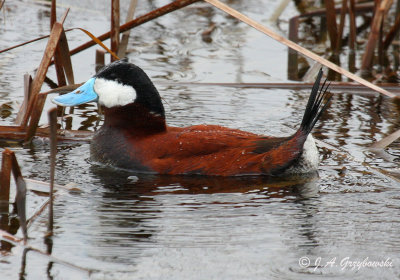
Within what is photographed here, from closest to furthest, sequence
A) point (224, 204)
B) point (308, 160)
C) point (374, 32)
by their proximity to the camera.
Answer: point (224, 204) < point (308, 160) < point (374, 32)

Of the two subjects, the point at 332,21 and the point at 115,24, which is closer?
the point at 115,24

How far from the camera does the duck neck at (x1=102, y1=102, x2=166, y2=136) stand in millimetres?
5160

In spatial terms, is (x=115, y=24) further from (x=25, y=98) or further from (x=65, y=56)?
(x=25, y=98)

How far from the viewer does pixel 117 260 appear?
11.6 feet

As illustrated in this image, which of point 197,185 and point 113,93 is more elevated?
point 113,93

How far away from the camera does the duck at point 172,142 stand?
486 centimetres

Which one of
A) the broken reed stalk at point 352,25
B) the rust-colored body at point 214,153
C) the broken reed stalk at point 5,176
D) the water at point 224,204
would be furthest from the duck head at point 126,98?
the broken reed stalk at point 352,25

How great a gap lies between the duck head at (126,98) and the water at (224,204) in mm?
341

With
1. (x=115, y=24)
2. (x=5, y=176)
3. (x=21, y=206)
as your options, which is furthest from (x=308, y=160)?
(x=115, y=24)

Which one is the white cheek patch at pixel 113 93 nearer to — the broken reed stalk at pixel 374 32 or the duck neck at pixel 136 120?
the duck neck at pixel 136 120

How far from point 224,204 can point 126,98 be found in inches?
48.1

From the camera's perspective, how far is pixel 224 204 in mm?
4379

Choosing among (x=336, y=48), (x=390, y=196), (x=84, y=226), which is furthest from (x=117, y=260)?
(x=336, y=48)

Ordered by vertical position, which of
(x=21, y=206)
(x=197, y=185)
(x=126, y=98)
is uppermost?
(x=126, y=98)
